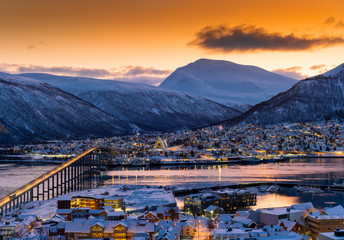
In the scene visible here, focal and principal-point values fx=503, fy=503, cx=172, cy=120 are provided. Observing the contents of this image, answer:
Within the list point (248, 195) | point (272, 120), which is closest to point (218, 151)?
point (272, 120)

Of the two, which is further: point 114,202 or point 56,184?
point 56,184

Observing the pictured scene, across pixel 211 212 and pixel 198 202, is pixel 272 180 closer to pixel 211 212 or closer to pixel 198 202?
pixel 198 202

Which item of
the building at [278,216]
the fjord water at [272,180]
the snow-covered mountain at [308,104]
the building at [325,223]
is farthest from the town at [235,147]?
the building at [325,223]

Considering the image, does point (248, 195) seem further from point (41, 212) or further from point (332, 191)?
point (41, 212)

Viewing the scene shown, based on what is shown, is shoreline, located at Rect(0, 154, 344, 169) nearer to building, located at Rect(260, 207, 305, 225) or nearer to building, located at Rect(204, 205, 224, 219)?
building, located at Rect(204, 205, 224, 219)

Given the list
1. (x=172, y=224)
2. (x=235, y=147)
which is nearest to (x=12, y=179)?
(x=172, y=224)

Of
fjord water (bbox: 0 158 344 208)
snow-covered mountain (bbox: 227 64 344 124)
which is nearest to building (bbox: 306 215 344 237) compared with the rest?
fjord water (bbox: 0 158 344 208)
